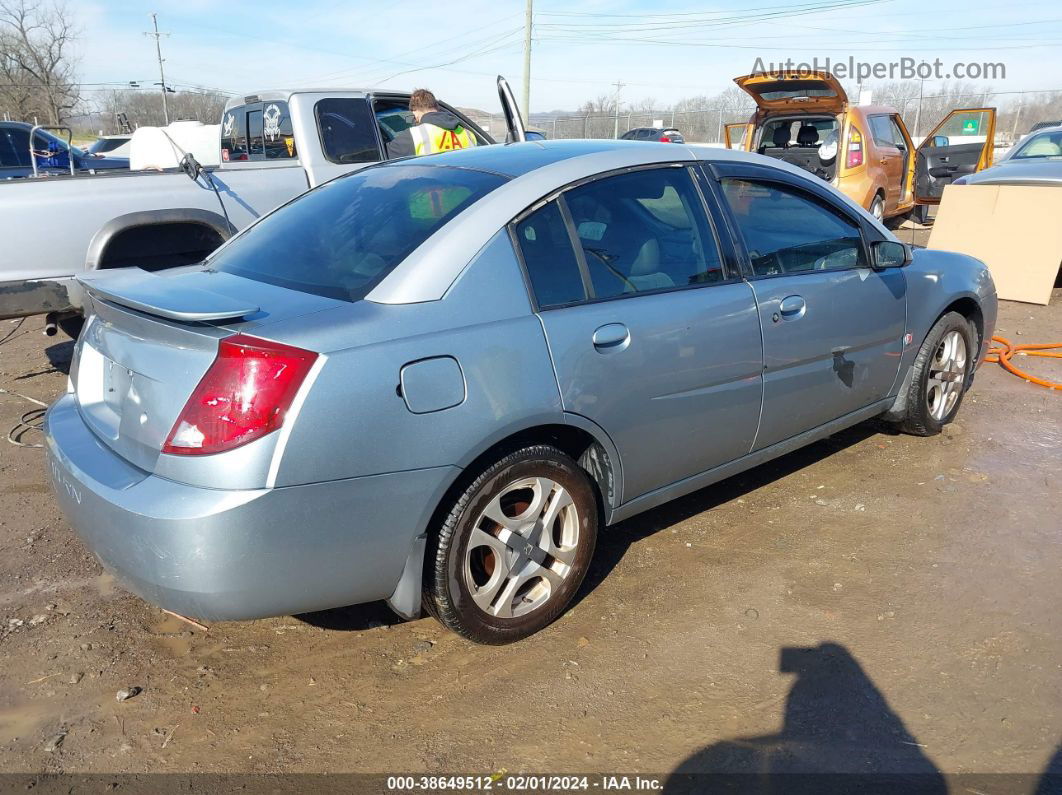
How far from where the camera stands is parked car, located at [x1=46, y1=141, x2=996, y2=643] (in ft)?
7.64

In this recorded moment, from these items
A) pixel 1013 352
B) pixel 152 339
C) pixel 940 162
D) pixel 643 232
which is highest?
pixel 940 162

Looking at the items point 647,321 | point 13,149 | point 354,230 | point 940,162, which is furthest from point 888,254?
point 13,149

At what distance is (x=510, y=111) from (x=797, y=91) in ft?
22.6

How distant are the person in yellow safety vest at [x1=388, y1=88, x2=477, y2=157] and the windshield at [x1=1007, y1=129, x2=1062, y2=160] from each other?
730cm

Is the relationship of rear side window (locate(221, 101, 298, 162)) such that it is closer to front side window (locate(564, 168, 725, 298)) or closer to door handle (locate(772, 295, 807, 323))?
front side window (locate(564, 168, 725, 298))

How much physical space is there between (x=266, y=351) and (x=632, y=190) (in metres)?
1.65

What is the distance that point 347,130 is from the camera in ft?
20.1

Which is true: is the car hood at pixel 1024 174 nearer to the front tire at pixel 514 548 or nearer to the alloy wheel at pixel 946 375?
the alloy wheel at pixel 946 375

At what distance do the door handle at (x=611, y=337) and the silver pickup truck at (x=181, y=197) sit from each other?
2481mm

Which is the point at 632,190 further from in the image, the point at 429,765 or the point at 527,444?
the point at 429,765

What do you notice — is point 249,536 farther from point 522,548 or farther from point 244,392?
point 522,548

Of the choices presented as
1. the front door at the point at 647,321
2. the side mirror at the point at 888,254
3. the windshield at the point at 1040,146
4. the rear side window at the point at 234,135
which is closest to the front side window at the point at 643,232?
the front door at the point at 647,321

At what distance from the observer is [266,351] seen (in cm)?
230

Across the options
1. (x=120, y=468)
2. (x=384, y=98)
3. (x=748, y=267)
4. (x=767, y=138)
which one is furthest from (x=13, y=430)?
(x=767, y=138)
